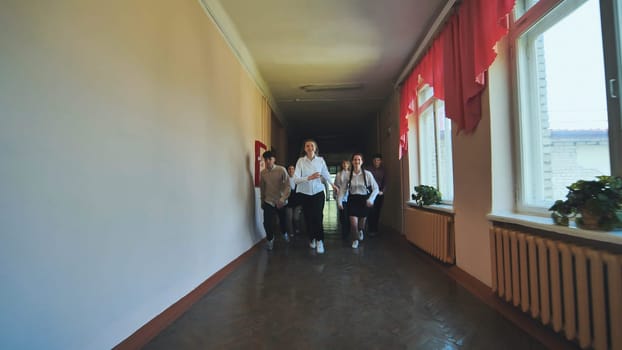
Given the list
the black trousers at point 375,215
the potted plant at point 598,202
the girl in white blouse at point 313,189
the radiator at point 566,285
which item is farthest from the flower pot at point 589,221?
the black trousers at point 375,215

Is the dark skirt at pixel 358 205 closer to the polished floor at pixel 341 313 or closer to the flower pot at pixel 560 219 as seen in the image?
the polished floor at pixel 341 313

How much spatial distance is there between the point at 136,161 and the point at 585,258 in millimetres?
2379

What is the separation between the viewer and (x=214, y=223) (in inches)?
121

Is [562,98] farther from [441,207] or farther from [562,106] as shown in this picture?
[441,207]

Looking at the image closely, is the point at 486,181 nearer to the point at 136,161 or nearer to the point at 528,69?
the point at 528,69

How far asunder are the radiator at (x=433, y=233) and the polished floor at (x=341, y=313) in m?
0.25

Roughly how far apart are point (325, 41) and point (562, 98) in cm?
276

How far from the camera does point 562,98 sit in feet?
6.68

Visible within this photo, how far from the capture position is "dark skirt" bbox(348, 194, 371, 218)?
4660 mm

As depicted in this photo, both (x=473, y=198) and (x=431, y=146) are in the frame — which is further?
(x=431, y=146)

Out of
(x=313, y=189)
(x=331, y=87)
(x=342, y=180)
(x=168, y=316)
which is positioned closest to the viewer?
(x=168, y=316)

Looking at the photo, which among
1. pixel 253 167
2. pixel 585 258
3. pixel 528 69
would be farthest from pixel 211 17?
pixel 585 258

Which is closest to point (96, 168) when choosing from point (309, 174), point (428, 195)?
point (309, 174)

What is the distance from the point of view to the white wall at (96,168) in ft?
3.68
